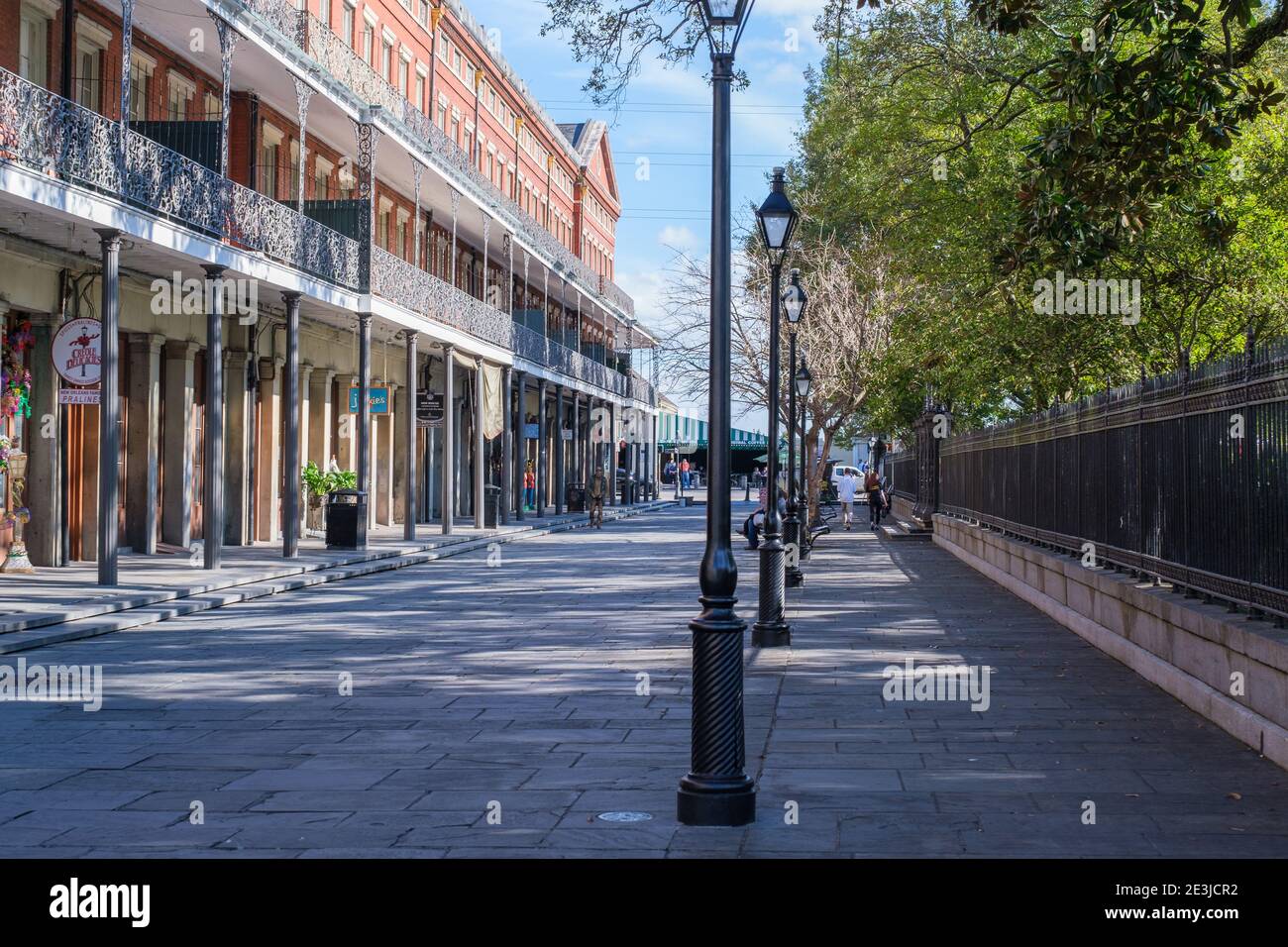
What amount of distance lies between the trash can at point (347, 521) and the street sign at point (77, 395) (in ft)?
29.6

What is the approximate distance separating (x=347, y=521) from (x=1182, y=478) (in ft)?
60.8

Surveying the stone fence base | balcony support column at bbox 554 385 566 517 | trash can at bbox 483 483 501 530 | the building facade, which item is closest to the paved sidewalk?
the stone fence base

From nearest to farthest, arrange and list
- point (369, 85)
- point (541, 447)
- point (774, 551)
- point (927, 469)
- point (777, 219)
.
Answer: point (774, 551) < point (777, 219) < point (369, 85) < point (927, 469) < point (541, 447)

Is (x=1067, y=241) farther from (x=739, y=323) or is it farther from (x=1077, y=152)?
(x=739, y=323)

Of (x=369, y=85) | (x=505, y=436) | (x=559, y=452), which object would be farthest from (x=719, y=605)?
(x=559, y=452)

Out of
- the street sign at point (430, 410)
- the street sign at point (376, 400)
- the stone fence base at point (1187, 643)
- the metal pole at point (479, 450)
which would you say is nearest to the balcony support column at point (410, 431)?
the street sign at point (430, 410)

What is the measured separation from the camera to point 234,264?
2241cm

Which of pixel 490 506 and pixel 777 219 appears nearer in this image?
pixel 777 219

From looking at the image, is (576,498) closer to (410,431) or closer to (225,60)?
(410,431)

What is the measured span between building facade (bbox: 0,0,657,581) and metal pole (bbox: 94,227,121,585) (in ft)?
0.11

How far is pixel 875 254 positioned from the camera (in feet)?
137

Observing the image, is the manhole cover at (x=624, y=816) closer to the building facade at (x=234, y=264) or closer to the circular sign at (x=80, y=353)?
the building facade at (x=234, y=264)

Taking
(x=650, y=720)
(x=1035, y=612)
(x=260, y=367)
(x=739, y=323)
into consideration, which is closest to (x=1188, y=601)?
(x=650, y=720)

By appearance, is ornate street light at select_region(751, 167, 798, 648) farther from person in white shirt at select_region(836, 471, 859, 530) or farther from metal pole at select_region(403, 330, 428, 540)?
person in white shirt at select_region(836, 471, 859, 530)
